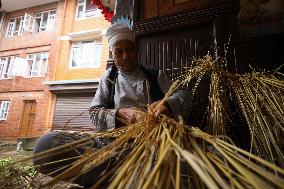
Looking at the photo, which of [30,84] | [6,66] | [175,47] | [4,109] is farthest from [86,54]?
[175,47]

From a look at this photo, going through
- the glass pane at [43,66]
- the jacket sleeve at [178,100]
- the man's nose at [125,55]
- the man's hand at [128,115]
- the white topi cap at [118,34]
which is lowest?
the man's hand at [128,115]

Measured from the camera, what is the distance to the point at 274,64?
1.88 m

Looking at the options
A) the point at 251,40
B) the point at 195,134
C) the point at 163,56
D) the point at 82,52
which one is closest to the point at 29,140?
the point at 82,52

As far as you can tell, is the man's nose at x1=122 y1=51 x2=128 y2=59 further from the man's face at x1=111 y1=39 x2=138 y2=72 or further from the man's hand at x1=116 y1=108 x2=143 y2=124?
the man's hand at x1=116 y1=108 x2=143 y2=124

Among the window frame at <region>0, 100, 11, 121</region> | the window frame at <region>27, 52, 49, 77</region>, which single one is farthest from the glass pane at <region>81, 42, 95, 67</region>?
the window frame at <region>0, 100, 11, 121</region>

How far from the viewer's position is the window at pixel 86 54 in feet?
30.9

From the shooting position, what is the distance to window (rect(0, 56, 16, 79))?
11.0 meters

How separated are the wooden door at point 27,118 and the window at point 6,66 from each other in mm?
1796

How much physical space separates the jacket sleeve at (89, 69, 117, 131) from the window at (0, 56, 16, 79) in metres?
10.7

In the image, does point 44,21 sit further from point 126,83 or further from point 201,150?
point 201,150

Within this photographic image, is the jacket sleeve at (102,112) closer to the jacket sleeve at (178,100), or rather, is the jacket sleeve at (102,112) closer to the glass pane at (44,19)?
the jacket sleeve at (178,100)

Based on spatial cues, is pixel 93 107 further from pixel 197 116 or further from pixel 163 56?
pixel 163 56

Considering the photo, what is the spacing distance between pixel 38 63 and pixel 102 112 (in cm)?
1001

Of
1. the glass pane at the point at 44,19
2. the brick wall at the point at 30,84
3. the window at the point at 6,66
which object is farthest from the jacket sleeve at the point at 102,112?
the window at the point at 6,66
